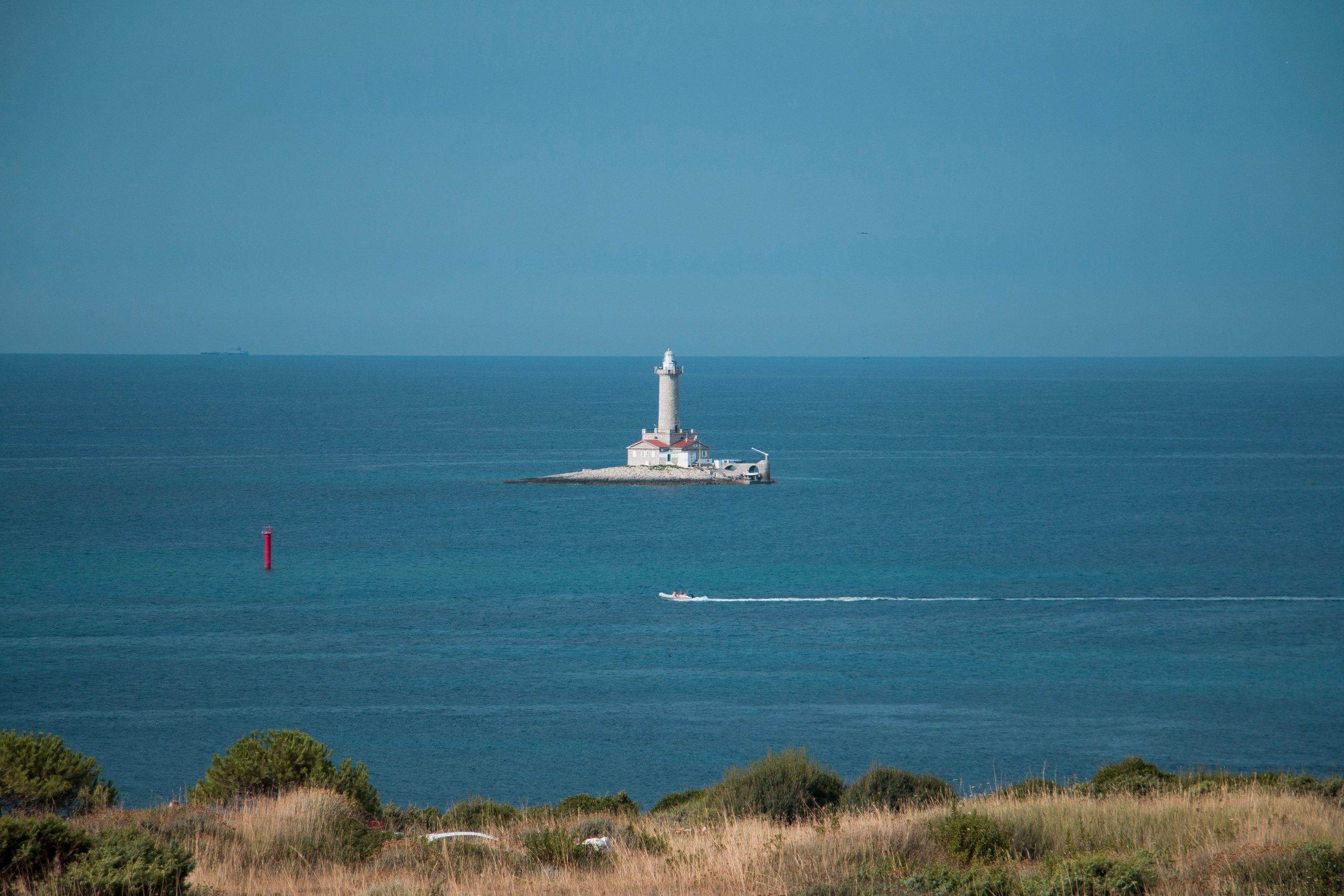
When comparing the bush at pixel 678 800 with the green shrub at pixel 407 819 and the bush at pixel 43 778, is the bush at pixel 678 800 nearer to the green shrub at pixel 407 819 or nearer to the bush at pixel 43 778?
the green shrub at pixel 407 819

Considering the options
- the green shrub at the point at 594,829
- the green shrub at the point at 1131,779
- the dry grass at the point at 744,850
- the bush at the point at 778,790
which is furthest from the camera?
the green shrub at the point at 1131,779

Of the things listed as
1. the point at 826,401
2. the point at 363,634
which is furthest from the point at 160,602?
the point at 826,401

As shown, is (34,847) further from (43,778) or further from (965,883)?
(965,883)

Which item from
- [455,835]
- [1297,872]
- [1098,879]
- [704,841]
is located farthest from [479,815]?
[1297,872]

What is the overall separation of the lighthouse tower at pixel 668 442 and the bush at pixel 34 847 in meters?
73.4

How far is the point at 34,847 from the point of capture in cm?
759

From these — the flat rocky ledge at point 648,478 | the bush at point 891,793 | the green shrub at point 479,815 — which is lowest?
the flat rocky ledge at point 648,478

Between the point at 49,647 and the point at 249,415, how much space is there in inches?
4563

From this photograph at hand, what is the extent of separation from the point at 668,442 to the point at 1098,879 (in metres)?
77.4

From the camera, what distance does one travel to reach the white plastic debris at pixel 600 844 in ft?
31.0

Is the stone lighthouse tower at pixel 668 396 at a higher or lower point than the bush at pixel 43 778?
higher

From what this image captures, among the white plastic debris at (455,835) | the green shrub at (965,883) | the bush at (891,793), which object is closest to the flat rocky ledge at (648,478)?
the bush at (891,793)

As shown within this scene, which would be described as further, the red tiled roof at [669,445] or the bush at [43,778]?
the red tiled roof at [669,445]

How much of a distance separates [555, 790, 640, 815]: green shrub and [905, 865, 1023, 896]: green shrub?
6782 mm
